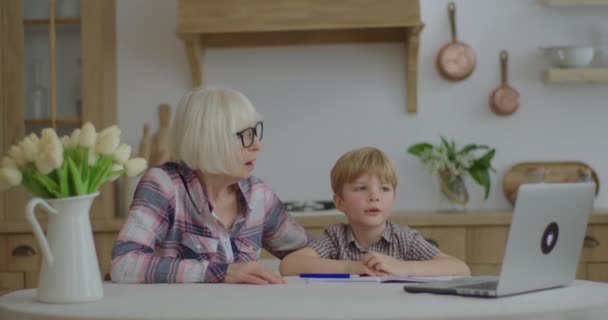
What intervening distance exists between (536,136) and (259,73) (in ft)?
4.03

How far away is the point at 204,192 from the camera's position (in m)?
2.31

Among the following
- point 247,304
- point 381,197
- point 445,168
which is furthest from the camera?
point 445,168

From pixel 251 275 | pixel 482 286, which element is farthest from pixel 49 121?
pixel 482 286

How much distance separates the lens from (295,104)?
13.6 feet

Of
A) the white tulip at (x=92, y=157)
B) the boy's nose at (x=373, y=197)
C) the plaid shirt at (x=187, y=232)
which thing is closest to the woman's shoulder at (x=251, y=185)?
the plaid shirt at (x=187, y=232)

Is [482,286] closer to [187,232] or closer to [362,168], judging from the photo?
[362,168]

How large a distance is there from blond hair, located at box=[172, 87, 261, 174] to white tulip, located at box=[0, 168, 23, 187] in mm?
638

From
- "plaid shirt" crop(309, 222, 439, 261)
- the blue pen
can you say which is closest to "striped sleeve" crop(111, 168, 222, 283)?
the blue pen

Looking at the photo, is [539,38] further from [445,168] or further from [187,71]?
[187,71]

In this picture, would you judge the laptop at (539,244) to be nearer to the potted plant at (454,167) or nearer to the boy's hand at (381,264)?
the boy's hand at (381,264)

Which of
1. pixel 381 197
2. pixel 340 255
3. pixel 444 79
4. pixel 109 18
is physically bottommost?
pixel 340 255

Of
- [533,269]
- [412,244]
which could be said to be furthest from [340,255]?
[533,269]

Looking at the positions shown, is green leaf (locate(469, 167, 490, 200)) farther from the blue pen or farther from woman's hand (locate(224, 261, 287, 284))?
woman's hand (locate(224, 261, 287, 284))

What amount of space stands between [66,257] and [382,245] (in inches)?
36.0
